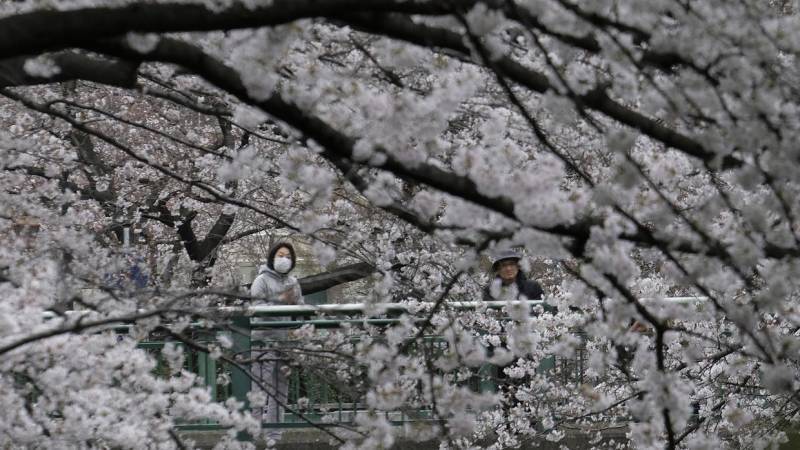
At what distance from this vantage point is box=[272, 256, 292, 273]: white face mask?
29.7ft

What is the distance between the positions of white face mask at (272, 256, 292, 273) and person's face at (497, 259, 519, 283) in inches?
66.9

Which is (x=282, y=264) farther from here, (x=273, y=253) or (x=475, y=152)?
(x=475, y=152)

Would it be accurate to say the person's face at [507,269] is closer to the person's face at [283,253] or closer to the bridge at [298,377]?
the bridge at [298,377]

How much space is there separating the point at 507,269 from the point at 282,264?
1.82 m

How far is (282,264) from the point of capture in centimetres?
905

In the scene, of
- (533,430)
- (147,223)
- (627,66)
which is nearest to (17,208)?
(533,430)

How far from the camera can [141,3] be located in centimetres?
298

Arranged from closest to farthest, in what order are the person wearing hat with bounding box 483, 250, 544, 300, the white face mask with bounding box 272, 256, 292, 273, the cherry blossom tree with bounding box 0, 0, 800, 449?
the cherry blossom tree with bounding box 0, 0, 800, 449, the person wearing hat with bounding box 483, 250, 544, 300, the white face mask with bounding box 272, 256, 292, 273

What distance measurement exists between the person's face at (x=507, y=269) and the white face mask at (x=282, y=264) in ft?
5.58

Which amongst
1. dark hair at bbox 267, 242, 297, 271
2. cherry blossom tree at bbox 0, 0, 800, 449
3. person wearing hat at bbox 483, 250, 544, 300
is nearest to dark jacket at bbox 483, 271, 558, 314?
person wearing hat at bbox 483, 250, 544, 300

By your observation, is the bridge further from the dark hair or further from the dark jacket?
the dark hair

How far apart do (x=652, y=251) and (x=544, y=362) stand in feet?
19.3

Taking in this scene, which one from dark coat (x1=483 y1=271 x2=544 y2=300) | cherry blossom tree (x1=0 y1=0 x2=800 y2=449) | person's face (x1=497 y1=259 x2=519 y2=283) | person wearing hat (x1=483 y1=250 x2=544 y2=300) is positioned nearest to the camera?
cherry blossom tree (x1=0 y1=0 x2=800 y2=449)

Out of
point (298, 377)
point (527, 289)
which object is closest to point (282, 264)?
point (298, 377)
